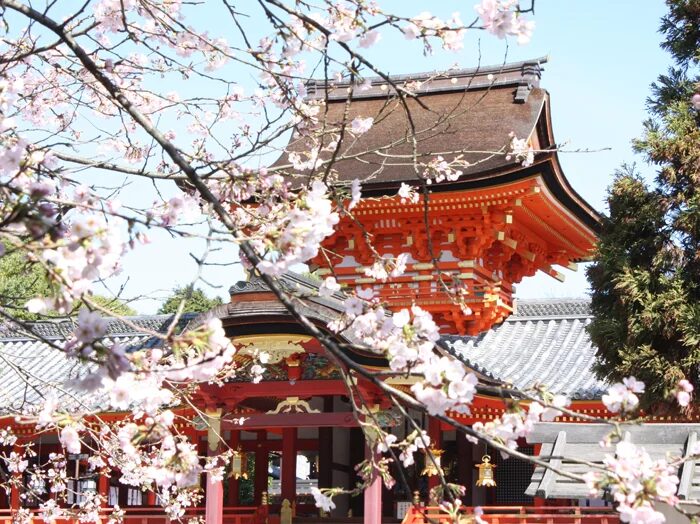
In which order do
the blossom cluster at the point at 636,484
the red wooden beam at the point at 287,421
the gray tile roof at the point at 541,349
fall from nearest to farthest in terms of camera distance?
the blossom cluster at the point at 636,484 < the red wooden beam at the point at 287,421 < the gray tile roof at the point at 541,349

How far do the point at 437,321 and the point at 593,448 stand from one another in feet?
28.4

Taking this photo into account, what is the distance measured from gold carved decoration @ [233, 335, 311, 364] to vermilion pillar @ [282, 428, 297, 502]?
191 cm

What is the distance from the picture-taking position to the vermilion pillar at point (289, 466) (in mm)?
14188

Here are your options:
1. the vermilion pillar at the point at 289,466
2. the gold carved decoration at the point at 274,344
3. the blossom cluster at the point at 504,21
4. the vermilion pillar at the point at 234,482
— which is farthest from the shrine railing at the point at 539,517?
the blossom cluster at the point at 504,21

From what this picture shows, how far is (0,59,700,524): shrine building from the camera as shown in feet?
40.7

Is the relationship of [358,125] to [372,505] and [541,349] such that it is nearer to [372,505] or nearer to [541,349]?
[372,505]

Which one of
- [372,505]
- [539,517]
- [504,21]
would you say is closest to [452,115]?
[372,505]

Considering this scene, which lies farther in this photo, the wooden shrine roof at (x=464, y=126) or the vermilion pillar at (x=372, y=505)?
the wooden shrine roof at (x=464, y=126)

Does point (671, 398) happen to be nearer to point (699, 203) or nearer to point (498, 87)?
point (699, 203)

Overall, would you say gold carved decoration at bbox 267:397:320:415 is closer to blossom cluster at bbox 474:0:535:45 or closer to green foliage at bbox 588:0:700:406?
green foliage at bbox 588:0:700:406

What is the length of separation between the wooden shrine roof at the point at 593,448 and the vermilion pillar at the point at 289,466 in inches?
313

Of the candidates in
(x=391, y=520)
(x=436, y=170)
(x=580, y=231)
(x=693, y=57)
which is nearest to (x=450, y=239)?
(x=580, y=231)

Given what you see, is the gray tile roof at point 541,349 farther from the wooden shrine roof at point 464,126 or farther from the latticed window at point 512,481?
the wooden shrine roof at point 464,126

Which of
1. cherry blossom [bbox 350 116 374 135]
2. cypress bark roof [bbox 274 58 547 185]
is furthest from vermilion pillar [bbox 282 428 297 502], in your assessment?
cherry blossom [bbox 350 116 374 135]
